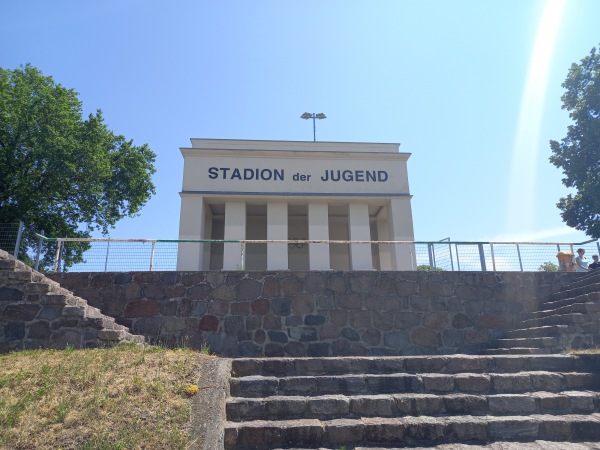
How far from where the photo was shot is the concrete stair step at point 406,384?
5.49 meters

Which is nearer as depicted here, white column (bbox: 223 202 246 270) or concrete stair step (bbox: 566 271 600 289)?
concrete stair step (bbox: 566 271 600 289)

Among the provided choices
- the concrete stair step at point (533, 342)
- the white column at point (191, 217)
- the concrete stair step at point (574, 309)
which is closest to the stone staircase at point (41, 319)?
the concrete stair step at point (533, 342)

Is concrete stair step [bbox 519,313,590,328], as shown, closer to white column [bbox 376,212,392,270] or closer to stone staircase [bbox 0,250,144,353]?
white column [bbox 376,212,392,270]

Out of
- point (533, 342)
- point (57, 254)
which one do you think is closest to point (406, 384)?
point (533, 342)

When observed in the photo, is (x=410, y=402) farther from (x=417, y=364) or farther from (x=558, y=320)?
(x=558, y=320)

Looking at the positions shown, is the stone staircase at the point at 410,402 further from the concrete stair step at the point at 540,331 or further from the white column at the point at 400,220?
the white column at the point at 400,220

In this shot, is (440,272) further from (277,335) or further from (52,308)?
(52,308)

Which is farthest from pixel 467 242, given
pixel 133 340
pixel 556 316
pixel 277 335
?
pixel 133 340

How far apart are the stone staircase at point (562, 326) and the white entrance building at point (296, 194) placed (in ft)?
23.0

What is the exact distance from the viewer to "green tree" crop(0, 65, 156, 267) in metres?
17.8

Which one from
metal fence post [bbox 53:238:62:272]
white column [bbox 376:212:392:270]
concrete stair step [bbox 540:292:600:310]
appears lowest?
concrete stair step [bbox 540:292:600:310]

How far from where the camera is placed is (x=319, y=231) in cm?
1652

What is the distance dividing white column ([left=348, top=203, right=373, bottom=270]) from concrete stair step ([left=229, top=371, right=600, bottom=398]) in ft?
31.4

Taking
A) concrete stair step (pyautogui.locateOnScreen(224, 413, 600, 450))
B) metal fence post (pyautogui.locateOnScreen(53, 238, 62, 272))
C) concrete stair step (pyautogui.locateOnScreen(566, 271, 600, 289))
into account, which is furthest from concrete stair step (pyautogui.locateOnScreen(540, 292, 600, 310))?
metal fence post (pyautogui.locateOnScreen(53, 238, 62, 272))
